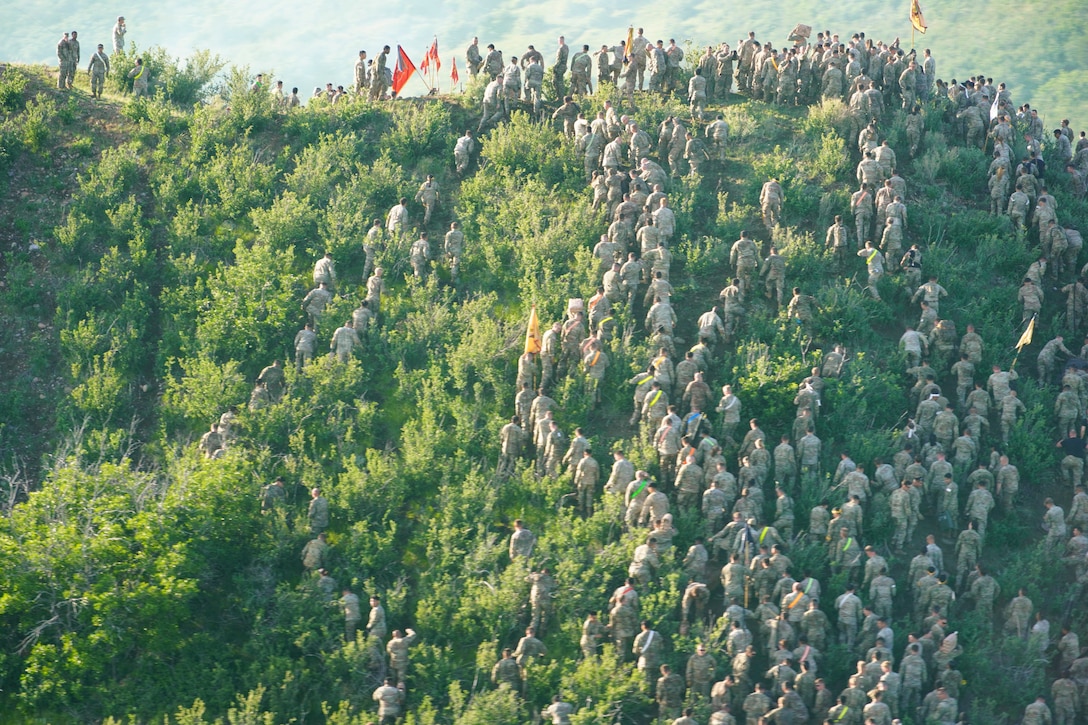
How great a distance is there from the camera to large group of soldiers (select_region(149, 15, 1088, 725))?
22.8 meters

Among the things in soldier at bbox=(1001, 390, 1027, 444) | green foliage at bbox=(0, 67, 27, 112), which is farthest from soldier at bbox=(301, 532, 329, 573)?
green foliage at bbox=(0, 67, 27, 112)

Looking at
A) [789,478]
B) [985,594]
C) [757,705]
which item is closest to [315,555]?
[757,705]

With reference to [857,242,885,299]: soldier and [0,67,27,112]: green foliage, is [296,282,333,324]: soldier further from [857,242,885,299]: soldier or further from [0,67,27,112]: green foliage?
[0,67,27,112]: green foliage

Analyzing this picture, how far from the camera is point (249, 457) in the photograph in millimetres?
27125

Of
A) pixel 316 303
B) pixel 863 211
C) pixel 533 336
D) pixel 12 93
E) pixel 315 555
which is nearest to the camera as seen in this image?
pixel 315 555

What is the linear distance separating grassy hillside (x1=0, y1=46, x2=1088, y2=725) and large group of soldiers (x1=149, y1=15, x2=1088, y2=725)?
34 cm

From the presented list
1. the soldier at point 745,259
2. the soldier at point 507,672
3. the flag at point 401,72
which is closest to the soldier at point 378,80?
the flag at point 401,72

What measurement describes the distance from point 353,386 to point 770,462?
8.08m

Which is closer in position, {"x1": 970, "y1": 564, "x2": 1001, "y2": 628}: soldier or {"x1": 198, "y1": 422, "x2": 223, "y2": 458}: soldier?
{"x1": 970, "y1": 564, "x2": 1001, "y2": 628}: soldier

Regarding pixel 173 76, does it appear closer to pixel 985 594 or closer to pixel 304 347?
pixel 304 347

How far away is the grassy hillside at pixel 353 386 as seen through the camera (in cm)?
2336

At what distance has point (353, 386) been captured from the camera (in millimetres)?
28734

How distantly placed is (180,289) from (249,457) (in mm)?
6036

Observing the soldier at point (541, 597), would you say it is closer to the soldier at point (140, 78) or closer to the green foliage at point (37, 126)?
the green foliage at point (37, 126)
